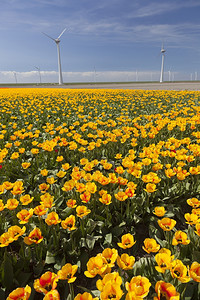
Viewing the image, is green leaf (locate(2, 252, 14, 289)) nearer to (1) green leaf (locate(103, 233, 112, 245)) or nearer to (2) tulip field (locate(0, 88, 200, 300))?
(2) tulip field (locate(0, 88, 200, 300))

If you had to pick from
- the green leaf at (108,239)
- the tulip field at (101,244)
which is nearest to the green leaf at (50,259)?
the tulip field at (101,244)

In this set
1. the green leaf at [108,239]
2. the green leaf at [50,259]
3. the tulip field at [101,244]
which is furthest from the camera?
the green leaf at [108,239]

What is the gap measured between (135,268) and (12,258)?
1.29 metres

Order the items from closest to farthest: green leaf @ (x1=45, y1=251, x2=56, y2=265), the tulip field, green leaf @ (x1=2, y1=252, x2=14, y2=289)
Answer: the tulip field < green leaf @ (x1=2, y1=252, x2=14, y2=289) < green leaf @ (x1=45, y1=251, x2=56, y2=265)

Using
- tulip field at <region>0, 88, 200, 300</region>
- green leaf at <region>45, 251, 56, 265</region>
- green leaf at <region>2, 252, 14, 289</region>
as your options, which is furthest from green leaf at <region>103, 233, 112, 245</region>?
green leaf at <region>2, 252, 14, 289</region>

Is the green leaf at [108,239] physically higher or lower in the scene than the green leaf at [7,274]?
lower

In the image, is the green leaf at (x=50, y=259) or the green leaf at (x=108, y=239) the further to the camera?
the green leaf at (x=108, y=239)

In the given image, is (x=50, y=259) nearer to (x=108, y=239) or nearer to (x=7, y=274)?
(x=7, y=274)

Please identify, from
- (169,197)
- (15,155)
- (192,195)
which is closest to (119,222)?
(169,197)

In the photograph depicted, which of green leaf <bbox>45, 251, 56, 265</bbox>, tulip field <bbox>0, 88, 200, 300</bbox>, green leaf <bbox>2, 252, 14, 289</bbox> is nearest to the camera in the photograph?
tulip field <bbox>0, 88, 200, 300</bbox>

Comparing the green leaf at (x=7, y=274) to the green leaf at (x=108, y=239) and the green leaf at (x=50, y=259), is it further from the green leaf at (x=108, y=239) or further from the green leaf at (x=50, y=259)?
the green leaf at (x=108, y=239)

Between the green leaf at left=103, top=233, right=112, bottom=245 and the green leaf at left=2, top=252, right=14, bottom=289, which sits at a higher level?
the green leaf at left=2, top=252, right=14, bottom=289

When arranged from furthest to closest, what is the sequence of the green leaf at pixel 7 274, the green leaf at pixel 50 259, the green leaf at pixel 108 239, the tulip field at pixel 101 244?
1. the green leaf at pixel 108 239
2. the green leaf at pixel 50 259
3. the green leaf at pixel 7 274
4. the tulip field at pixel 101 244

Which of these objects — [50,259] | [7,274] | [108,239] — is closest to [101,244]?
[108,239]
